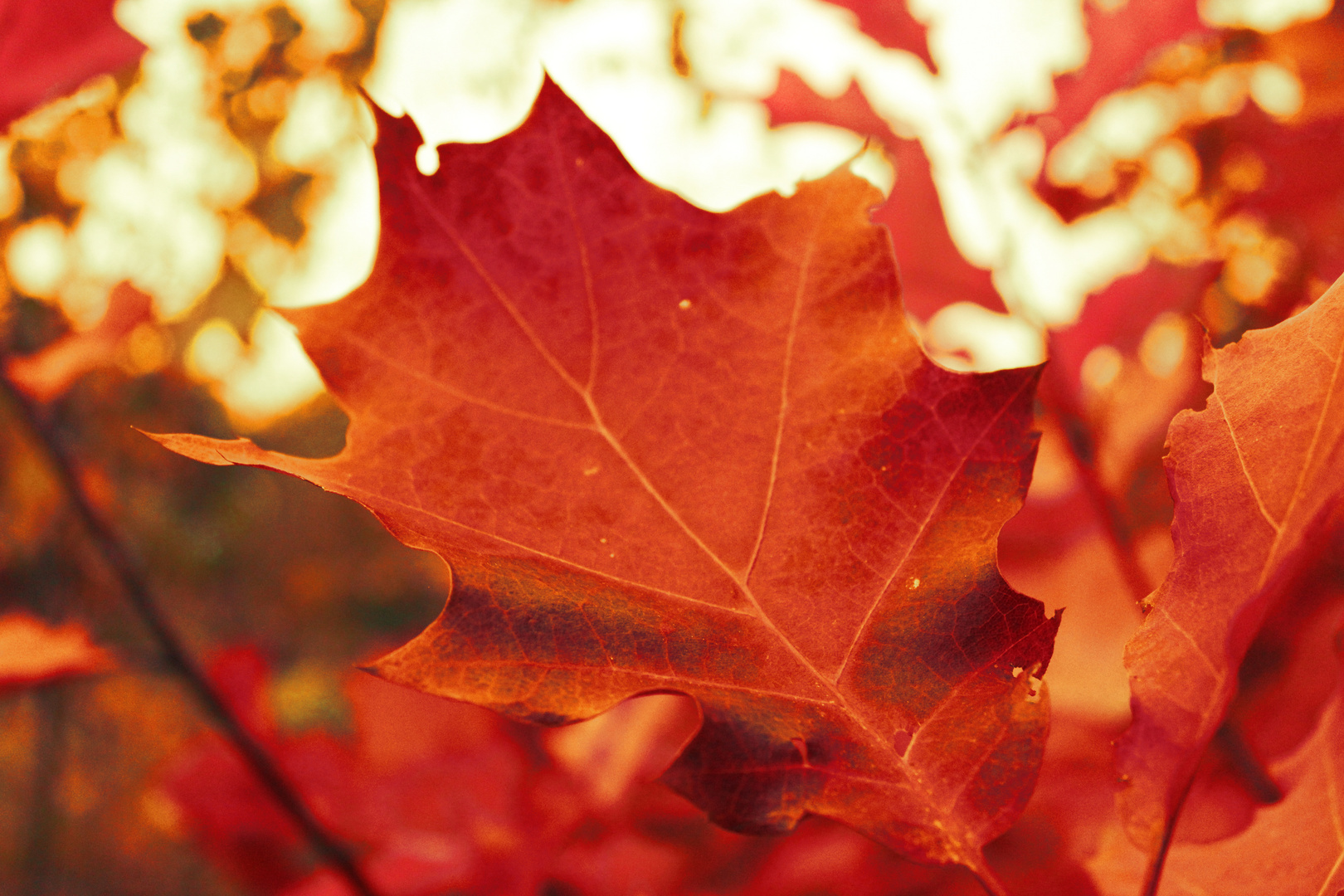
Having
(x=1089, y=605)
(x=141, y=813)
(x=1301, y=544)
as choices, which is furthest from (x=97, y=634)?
(x=1301, y=544)

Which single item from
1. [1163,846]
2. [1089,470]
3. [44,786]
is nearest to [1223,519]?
[1163,846]

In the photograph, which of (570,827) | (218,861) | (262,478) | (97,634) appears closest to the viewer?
(570,827)

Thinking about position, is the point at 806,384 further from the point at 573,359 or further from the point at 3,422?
the point at 3,422

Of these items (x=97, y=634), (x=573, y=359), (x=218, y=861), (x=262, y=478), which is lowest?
(x=262, y=478)

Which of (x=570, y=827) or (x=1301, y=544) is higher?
(x=1301, y=544)

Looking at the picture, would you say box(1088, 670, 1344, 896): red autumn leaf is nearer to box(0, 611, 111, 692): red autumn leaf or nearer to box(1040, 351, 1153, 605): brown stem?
box(1040, 351, 1153, 605): brown stem

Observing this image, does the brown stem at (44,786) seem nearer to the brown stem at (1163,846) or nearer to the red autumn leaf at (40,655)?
the red autumn leaf at (40,655)
